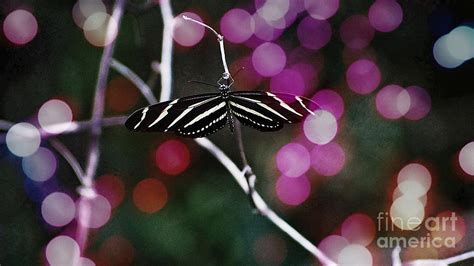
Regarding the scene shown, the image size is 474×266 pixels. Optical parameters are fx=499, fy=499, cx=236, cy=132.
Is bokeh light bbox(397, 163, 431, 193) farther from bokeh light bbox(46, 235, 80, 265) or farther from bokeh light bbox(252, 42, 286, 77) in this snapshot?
bokeh light bbox(46, 235, 80, 265)

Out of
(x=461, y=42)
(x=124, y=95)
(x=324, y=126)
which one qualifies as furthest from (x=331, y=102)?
(x=124, y=95)

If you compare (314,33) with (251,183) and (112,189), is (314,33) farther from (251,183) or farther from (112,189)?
(112,189)

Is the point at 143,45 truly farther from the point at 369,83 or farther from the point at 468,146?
the point at 468,146

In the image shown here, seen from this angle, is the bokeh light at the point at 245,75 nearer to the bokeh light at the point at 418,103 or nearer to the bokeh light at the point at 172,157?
the bokeh light at the point at 172,157

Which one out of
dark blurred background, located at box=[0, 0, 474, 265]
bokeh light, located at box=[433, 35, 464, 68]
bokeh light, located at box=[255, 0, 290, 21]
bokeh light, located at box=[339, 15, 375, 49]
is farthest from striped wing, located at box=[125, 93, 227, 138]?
bokeh light, located at box=[433, 35, 464, 68]

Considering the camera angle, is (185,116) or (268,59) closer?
(185,116)
